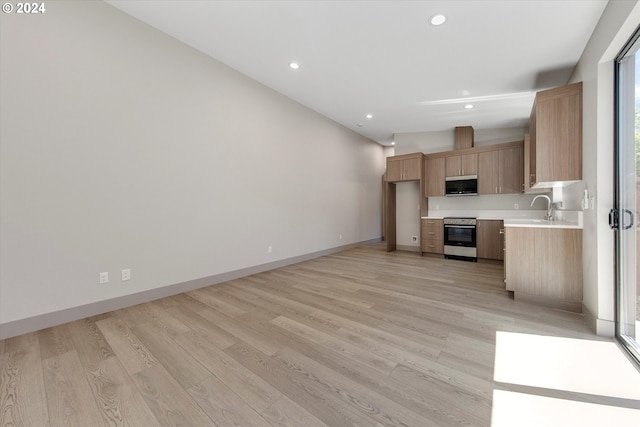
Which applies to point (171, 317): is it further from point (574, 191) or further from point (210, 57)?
point (574, 191)

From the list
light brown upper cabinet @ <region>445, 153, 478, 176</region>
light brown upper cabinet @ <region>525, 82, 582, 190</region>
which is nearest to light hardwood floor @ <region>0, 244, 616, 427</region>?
light brown upper cabinet @ <region>525, 82, 582, 190</region>

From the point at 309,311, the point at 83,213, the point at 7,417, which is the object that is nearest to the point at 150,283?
the point at 83,213

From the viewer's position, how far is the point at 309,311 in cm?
254

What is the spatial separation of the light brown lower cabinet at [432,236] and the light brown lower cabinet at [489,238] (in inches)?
27.2

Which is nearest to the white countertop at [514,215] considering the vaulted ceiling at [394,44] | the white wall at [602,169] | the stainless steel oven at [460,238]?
the stainless steel oven at [460,238]

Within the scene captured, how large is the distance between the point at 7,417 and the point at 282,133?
4245 mm

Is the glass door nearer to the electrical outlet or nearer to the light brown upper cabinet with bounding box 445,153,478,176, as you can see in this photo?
the light brown upper cabinet with bounding box 445,153,478,176

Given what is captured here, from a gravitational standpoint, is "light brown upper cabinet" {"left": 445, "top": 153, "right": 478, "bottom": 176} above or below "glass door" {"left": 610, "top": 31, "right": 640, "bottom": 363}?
above

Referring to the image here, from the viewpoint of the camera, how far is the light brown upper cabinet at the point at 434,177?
5.58m

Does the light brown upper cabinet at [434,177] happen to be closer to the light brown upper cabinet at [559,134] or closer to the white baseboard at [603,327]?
the light brown upper cabinet at [559,134]

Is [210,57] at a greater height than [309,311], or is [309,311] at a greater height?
[210,57]

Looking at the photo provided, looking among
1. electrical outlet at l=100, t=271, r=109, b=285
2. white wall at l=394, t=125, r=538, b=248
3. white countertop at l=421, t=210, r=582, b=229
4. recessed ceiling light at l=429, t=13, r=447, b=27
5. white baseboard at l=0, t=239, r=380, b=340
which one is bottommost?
white baseboard at l=0, t=239, r=380, b=340

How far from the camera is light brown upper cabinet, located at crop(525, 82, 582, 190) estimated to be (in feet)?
8.39

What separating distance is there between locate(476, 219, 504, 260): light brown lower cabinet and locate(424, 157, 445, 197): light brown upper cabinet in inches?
42.1
